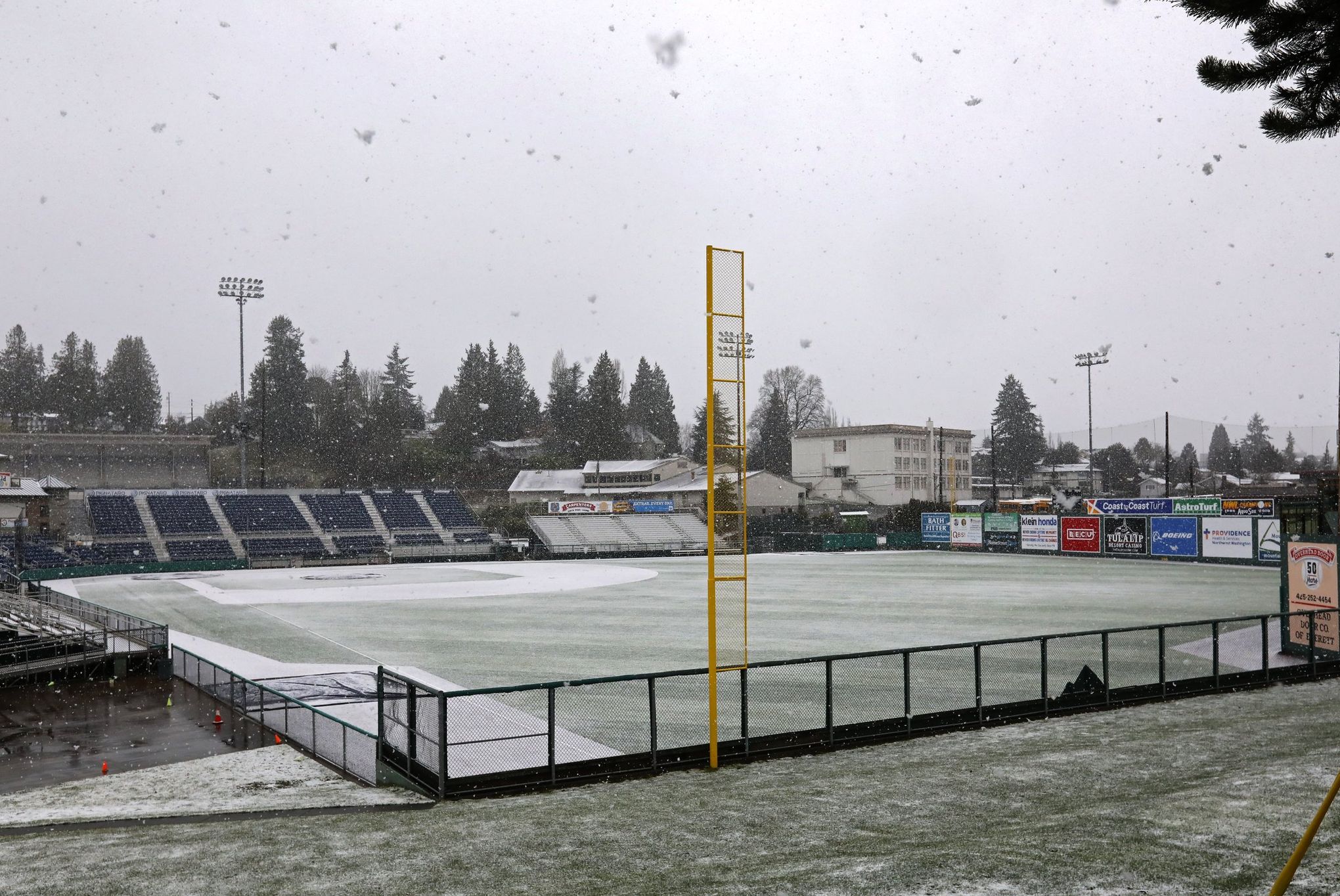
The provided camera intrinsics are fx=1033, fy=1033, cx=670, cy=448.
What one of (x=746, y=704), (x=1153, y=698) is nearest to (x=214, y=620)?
(x=746, y=704)

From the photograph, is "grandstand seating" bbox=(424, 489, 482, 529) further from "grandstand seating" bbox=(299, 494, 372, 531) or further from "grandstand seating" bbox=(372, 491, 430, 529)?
"grandstand seating" bbox=(299, 494, 372, 531)

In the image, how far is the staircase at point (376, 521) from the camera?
77.1 m

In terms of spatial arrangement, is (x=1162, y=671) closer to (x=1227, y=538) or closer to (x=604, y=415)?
(x=1227, y=538)

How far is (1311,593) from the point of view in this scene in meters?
20.3

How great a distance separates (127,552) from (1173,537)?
62031 mm

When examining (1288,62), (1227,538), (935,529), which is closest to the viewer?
(1288,62)

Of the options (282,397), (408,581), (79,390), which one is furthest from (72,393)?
(408,581)

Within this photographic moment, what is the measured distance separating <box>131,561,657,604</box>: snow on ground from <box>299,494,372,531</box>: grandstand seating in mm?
15281

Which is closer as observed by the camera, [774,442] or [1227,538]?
[1227,538]

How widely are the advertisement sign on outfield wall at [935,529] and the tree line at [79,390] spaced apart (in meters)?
105

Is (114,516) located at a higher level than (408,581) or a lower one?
higher

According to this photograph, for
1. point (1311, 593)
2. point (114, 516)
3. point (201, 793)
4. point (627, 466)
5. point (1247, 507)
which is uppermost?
point (627, 466)

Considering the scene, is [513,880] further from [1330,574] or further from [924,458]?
[924,458]

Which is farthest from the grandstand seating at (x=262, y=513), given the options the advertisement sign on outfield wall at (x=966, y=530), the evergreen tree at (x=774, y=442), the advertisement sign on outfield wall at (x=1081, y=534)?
the evergreen tree at (x=774, y=442)
